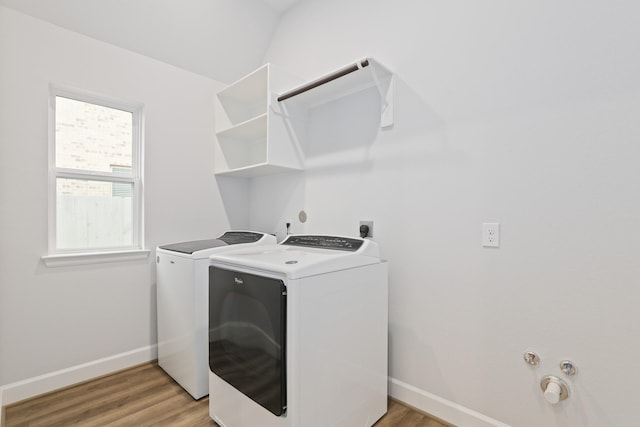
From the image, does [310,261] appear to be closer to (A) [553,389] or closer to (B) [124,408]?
(A) [553,389]

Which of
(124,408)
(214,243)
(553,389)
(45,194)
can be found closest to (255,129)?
(214,243)

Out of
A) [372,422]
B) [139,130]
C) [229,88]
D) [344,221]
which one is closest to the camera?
[372,422]

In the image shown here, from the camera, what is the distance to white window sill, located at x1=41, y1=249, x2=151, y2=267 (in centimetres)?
201

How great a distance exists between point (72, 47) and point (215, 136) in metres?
1.10

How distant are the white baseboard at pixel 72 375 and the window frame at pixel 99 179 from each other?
71 cm

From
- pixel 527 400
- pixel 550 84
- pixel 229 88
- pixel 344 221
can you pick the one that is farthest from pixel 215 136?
pixel 527 400

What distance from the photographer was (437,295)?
5.85ft

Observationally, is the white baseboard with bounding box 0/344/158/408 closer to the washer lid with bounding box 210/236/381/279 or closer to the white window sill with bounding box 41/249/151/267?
the white window sill with bounding box 41/249/151/267

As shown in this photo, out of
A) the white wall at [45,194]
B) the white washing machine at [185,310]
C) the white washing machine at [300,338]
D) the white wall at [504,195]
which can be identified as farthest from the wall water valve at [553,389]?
the white wall at [45,194]

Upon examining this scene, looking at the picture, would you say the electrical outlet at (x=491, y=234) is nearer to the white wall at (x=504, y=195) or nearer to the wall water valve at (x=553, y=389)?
the white wall at (x=504, y=195)

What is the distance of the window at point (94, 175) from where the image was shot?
2.11 meters

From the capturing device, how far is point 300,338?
4.27ft

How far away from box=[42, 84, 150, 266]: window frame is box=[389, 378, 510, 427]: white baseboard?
6.73 feet

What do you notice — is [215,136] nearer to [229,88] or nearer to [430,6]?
[229,88]
